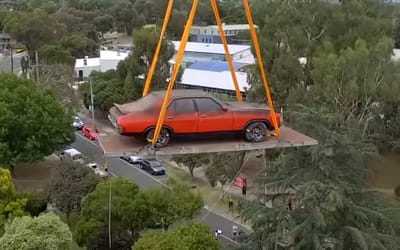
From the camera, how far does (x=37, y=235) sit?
47.2 ft

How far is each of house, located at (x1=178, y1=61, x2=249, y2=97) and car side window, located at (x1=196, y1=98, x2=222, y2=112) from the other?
24075 millimetres

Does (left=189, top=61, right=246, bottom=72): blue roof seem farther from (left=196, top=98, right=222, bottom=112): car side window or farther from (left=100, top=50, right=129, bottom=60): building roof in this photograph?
(left=196, top=98, right=222, bottom=112): car side window

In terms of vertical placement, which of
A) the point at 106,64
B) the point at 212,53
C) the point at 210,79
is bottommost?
the point at 210,79

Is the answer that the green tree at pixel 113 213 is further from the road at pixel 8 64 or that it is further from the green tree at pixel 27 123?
the road at pixel 8 64

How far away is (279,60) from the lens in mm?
23672

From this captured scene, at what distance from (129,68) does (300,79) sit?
10.1 m

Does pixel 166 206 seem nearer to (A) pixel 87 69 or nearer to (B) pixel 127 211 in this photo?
A: (B) pixel 127 211

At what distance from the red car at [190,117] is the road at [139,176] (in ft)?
21.1

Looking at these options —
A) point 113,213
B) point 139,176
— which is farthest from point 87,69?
point 113,213

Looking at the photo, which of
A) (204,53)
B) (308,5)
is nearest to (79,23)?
(204,53)

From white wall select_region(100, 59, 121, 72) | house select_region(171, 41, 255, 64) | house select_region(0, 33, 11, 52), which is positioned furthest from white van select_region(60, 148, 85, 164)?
house select_region(0, 33, 11, 52)

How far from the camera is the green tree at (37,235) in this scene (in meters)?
14.1

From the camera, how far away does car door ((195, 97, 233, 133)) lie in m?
10.0

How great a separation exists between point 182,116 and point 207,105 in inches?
19.1
